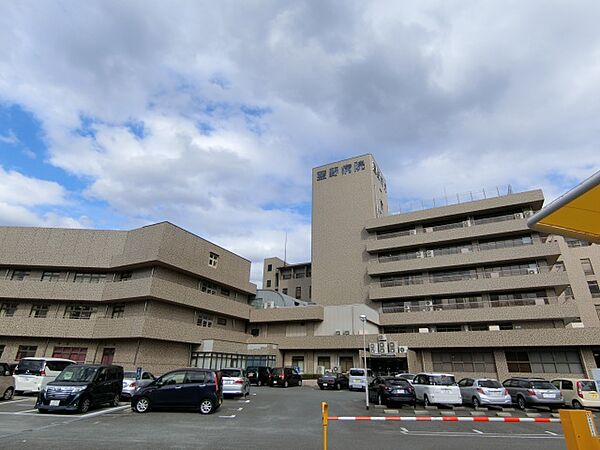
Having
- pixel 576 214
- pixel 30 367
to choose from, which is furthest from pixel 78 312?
pixel 576 214

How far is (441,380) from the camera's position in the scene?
17.9 m

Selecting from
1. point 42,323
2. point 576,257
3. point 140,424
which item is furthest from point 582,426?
point 576,257

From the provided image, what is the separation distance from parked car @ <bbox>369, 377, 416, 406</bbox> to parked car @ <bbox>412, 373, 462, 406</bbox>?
88 centimetres

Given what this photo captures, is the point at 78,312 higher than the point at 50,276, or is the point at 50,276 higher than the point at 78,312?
the point at 50,276

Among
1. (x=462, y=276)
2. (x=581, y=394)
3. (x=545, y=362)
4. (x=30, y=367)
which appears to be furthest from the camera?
(x=462, y=276)

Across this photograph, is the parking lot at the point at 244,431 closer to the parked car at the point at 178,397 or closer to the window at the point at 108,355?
the parked car at the point at 178,397

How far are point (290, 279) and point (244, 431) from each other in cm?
5426

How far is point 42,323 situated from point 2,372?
52.2 ft

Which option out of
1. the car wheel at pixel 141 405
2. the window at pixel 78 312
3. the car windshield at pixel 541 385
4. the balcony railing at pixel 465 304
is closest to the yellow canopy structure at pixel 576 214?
the car wheel at pixel 141 405

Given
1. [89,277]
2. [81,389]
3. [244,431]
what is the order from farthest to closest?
1. [89,277]
2. [81,389]
3. [244,431]

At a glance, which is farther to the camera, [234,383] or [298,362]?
[298,362]

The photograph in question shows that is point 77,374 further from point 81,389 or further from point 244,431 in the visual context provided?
point 244,431

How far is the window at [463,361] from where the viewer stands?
114ft

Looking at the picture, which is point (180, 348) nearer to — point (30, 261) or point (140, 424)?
point (30, 261)
